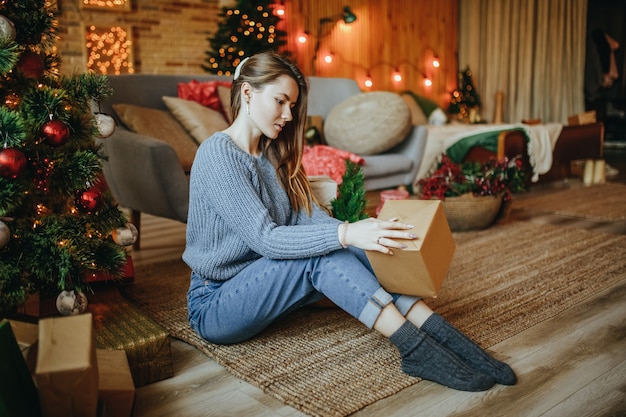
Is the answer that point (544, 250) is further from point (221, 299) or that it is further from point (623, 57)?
point (623, 57)

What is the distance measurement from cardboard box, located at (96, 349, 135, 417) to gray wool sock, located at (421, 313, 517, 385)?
0.70m

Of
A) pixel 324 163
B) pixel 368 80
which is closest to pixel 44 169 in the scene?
pixel 324 163

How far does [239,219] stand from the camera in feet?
4.56

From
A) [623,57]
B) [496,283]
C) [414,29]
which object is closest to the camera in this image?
[496,283]

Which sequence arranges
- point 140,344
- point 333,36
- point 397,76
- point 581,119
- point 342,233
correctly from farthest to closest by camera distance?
point 397,76 → point 333,36 → point 581,119 → point 140,344 → point 342,233

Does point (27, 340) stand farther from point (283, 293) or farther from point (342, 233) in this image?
point (342, 233)

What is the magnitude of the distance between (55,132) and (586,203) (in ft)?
11.6

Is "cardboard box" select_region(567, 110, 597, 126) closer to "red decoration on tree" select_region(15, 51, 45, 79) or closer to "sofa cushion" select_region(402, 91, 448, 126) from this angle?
"sofa cushion" select_region(402, 91, 448, 126)

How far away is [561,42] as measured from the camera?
7285 mm

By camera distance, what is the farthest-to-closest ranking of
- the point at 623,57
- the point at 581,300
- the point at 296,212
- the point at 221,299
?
the point at 623,57, the point at 581,300, the point at 296,212, the point at 221,299

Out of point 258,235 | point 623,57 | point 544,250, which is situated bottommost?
point 544,250

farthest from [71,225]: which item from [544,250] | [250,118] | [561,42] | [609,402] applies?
[561,42]

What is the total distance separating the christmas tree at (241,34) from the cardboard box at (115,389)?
3.82 meters

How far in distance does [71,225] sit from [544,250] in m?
2.10
